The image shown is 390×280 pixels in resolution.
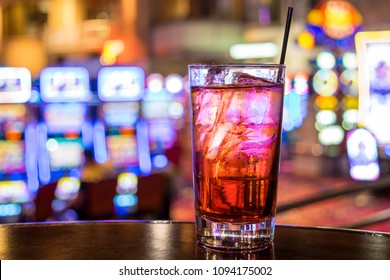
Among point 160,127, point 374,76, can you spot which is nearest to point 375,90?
point 374,76

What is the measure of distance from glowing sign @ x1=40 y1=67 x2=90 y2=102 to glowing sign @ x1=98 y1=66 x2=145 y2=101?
0.17 m

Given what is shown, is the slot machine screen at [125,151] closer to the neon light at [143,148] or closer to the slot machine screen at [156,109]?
the neon light at [143,148]

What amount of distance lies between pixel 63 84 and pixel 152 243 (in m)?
4.88

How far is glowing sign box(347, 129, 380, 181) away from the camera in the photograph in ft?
27.0

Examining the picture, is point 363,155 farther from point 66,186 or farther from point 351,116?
point 66,186

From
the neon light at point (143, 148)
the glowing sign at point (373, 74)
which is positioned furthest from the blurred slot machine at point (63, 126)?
the glowing sign at point (373, 74)

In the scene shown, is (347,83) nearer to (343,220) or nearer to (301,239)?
(343,220)

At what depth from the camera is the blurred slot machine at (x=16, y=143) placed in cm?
528

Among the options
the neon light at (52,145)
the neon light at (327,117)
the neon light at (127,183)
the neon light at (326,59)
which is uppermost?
the neon light at (326,59)

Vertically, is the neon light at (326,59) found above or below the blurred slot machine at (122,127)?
above

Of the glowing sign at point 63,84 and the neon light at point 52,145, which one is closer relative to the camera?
the glowing sign at point 63,84

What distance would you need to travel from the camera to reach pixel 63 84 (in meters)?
5.56

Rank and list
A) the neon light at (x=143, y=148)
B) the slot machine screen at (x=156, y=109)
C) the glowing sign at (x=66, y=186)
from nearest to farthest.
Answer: the glowing sign at (x=66, y=186) → the neon light at (x=143, y=148) → the slot machine screen at (x=156, y=109)

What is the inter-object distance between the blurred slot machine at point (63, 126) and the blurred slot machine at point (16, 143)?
0.12m
